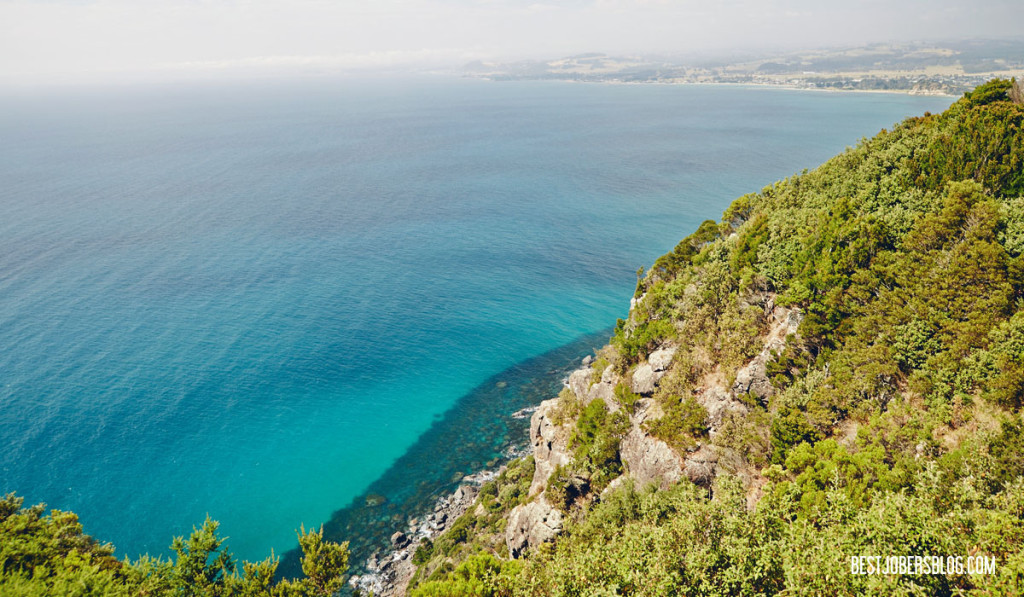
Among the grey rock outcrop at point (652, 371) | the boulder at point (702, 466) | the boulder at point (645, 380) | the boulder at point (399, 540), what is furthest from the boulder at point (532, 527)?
the grey rock outcrop at point (652, 371)

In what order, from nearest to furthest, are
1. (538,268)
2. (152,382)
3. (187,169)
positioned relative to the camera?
(152,382) → (538,268) → (187,169)

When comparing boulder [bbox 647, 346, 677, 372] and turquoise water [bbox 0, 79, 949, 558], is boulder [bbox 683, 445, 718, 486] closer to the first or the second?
boulder [bbox 647, 346, 677, 372]

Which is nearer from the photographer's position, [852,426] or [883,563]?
[883,563]

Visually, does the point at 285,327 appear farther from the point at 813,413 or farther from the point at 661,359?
the point at 813,413

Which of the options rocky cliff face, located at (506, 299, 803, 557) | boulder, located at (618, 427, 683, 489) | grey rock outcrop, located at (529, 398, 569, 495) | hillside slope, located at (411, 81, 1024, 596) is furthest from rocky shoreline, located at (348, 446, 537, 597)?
boulder, located at (618, 427, 683, 489)

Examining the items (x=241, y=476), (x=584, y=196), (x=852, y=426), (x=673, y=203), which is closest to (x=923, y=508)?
(x=852, y=426)

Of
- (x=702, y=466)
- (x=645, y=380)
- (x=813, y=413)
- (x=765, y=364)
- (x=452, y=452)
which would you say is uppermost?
(x=765, y=364)

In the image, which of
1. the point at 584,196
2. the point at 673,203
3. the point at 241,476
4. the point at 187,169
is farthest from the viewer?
the point at 187,169

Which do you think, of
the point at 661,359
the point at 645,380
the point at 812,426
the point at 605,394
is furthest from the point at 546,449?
the point at 812,426

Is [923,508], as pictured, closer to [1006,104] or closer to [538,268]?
[1006,104]
